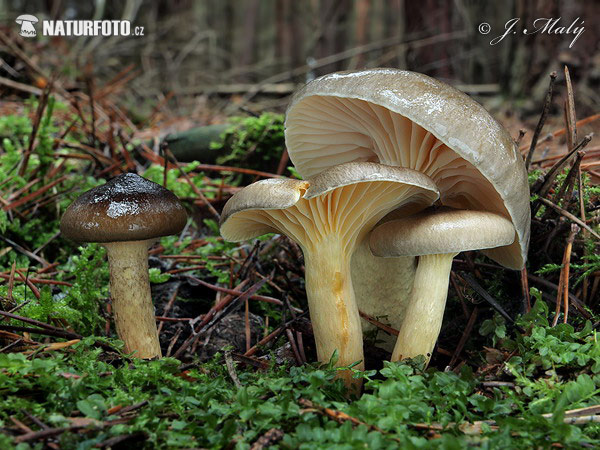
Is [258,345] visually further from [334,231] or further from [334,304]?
[334,231]

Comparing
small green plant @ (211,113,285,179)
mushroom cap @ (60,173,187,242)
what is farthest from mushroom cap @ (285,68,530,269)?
small green plant @ (211,113,285,179)

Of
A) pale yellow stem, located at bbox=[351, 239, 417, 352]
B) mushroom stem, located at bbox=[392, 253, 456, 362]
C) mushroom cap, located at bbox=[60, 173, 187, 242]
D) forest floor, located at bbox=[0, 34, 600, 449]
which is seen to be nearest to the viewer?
forest floor, located at bbox=[0, 34, 600, 449]

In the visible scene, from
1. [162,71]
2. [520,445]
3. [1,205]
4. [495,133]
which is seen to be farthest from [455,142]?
[162,71]

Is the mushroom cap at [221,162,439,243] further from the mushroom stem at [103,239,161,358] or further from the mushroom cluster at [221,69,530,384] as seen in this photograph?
the mushroom stem at [103,239,161,358]

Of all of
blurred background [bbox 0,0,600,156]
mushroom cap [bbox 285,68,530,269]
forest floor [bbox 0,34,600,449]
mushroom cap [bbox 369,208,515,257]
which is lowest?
forest floor [bbox 0,34,600,449]

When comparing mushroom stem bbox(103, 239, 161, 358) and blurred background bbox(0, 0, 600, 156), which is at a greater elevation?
blurred background bbox(0, 0, 600, 156)

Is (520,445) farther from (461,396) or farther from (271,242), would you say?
(271,242)

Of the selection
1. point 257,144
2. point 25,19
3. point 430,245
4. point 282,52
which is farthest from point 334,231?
point 282,52
